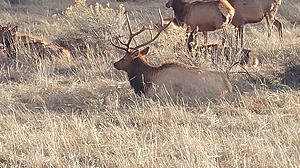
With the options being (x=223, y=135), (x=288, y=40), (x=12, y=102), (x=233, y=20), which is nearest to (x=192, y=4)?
(x=233, y=20)

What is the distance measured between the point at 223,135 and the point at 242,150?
0.57 m

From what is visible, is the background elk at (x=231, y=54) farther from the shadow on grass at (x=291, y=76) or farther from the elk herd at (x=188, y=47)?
the shadow on grass at (x=291, y=76)

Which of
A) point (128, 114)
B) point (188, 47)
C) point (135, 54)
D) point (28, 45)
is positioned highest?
point (135, 54)

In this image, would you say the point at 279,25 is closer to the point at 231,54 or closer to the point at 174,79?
the point at 231,54

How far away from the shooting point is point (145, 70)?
27.2 feet

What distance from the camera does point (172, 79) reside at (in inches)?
315

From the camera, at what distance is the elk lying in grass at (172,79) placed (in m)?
7.88

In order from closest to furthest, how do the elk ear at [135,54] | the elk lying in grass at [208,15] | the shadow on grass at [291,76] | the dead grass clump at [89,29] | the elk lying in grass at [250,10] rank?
the elk ear at [135,54] < the shadow on grass at [291,76] < the elk lying in grass at [208,15] < the dead grass clump at [89,29] < the elk lying in grass at [250,10]

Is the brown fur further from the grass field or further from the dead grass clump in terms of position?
the dead grass clump

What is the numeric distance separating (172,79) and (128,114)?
1.08 m

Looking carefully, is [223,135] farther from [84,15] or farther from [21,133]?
[84,15]

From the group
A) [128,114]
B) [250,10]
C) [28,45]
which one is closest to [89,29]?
[28,45]

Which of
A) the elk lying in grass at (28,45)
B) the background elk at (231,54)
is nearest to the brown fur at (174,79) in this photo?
the background elk at (231,54)

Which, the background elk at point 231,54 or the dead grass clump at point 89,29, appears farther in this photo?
the dead grass clump at point 89,29
